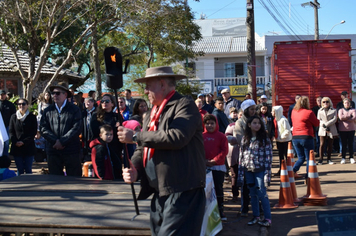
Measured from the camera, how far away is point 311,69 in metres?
16.0

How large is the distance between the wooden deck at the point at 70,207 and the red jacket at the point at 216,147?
1.71 metres

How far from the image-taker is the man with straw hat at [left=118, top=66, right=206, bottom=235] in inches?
127

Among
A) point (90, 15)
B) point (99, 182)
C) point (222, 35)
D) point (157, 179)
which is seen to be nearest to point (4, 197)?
point (99, 182)

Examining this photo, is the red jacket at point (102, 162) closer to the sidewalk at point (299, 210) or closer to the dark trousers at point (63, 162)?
the dark trousers at point (63, 162)

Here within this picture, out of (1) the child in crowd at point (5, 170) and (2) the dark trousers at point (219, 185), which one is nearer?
(1) the child in crowd at point (5, 170)

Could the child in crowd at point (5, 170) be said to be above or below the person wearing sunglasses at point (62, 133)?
below

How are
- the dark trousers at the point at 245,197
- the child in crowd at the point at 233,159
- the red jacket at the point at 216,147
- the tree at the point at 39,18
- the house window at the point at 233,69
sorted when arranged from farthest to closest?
the house window at the point at 233,69 → the tree at the point at 39,18 → the child in crowd at the point at 233,159 → the dark trousers at the point at 245,197 → the red jacket at the point at 216,147

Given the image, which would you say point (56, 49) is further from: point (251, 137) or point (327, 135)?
point (251, 137)

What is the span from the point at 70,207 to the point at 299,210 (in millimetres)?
4642

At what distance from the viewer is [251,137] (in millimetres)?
6797

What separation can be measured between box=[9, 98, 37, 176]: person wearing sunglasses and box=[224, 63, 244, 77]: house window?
115ft

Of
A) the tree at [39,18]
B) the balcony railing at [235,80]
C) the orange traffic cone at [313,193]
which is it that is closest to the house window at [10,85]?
the tree at [39,18]

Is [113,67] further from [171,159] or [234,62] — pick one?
[234,62]

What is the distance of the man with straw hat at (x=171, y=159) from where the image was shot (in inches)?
127
